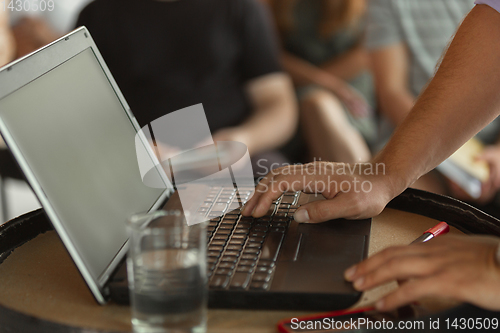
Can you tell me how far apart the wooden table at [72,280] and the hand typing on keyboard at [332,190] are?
5cm

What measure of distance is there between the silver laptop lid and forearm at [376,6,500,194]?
36cm

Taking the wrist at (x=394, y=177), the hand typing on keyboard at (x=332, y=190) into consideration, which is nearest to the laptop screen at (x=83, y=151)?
the hand typing on keyboard at (x=332, y=190)

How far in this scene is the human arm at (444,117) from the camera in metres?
0.66

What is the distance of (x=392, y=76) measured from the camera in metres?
1.67

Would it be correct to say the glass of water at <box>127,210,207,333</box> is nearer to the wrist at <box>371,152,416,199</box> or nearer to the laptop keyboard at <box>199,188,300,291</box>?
the laptop keyboard at <box>199,188,300,291</box>

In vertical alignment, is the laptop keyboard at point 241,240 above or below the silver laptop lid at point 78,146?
below

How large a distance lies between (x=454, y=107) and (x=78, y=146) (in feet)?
1.66

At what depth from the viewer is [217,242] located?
0.57m

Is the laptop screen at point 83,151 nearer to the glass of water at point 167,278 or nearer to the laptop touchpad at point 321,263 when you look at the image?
the glass of water at point 167,278

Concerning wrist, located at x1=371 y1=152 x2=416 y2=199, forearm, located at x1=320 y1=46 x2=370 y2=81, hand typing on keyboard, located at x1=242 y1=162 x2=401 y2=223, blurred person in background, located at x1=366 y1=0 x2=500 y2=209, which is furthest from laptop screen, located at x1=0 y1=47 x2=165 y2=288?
forearm, located at x1=320 y1=46 x2=370 y2=81

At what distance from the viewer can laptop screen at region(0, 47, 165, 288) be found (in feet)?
1.58

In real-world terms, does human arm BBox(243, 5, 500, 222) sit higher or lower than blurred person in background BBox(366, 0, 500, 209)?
higher

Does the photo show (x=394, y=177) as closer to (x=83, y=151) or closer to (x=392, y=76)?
(x=83, y=151)

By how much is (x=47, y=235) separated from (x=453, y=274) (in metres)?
0.51
